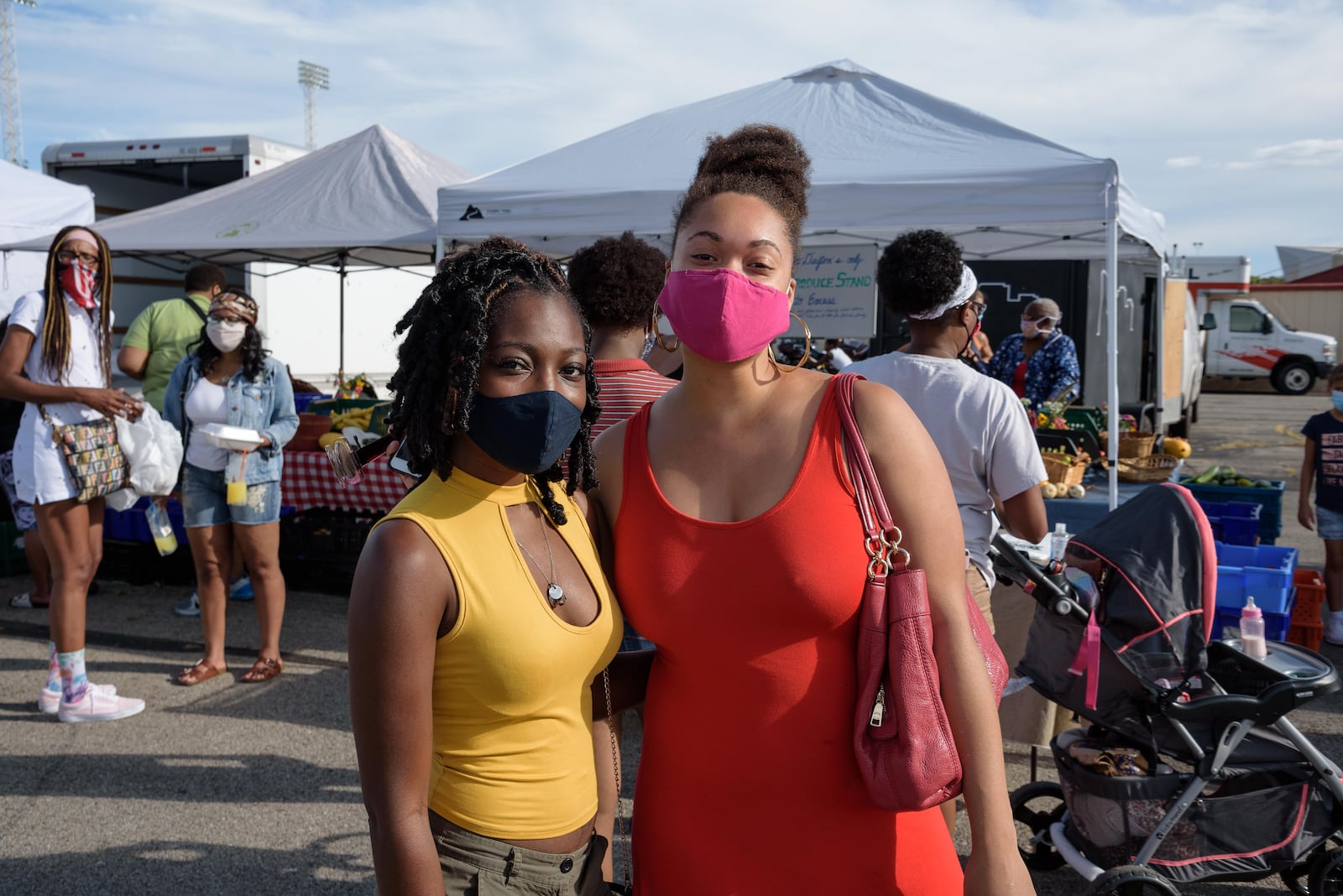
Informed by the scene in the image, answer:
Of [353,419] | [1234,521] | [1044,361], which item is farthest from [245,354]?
[1044,361]

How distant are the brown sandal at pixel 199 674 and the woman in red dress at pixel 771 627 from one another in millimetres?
4374

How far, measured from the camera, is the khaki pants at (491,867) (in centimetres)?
154

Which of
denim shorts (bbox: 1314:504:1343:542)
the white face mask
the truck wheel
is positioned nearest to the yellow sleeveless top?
the white face mask

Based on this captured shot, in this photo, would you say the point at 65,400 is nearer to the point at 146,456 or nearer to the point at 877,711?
the point at 146,456

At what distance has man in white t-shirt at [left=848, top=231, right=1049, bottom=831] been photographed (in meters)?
3.22

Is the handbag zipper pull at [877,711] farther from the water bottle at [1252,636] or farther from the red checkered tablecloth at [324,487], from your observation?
the red checkered tablecloth at [324,487]

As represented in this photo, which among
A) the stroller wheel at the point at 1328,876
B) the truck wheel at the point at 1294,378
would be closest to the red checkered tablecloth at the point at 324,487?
the stroller wheel at the point at 1328,876

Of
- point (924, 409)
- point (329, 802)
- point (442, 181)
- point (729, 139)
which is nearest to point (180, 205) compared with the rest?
point (442, 181)

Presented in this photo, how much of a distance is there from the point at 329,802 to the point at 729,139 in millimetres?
3276

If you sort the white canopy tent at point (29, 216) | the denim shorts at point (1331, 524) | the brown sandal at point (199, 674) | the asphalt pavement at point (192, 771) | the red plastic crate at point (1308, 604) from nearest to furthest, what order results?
1. the asphalt pavement at point (192, 771)
2. the brown sandal at point (199, 674)
3. the red plastic crate at point (1308, 604)
4. the denim shorts at point (1331, 524)
5. the white canopy tent at point (29, 216)

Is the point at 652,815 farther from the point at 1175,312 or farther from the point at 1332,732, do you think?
the point at 1175,312

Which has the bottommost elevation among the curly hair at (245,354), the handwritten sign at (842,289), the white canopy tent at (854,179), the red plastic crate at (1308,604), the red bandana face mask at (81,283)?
the red plastic crate at (1308,604)

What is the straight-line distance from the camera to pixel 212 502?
5191 millimetres

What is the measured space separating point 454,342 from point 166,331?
601 centimetres
